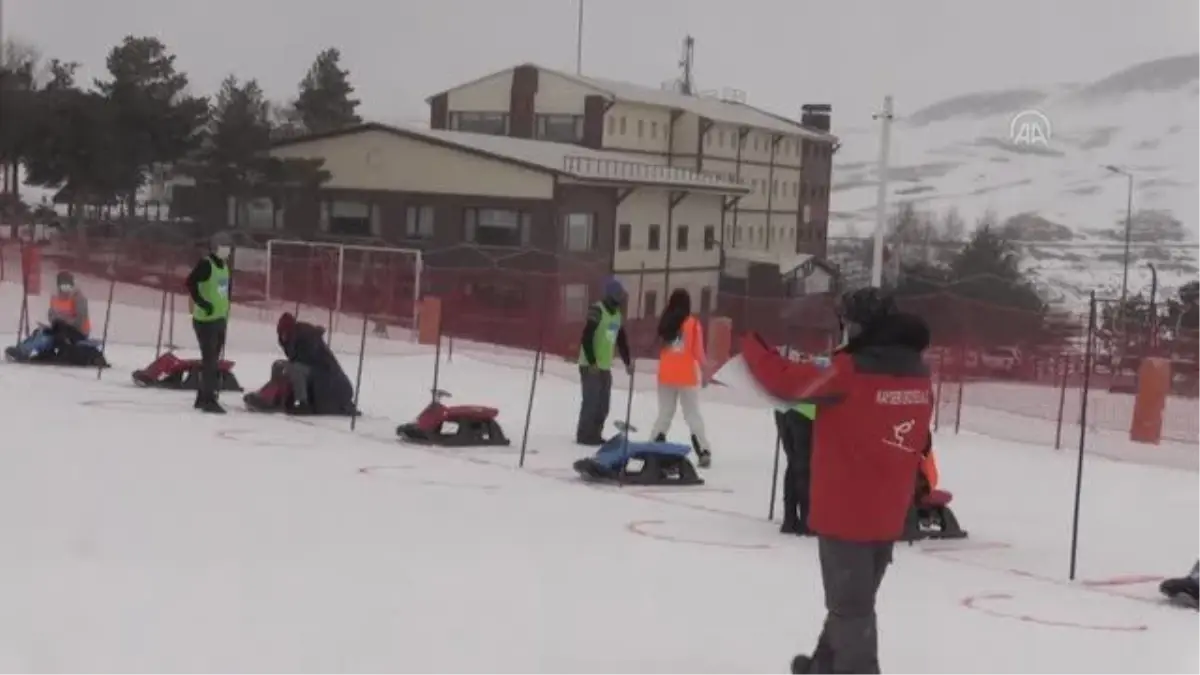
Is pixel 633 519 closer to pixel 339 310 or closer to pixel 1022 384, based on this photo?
pixel 1022 384

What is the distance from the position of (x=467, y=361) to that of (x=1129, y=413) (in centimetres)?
539

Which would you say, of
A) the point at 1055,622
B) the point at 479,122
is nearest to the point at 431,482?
the point at 1055,622

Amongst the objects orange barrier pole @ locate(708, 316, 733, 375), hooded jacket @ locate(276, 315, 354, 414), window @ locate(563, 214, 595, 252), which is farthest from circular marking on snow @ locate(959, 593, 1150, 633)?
window @ locate(563, 214, 595, 252)

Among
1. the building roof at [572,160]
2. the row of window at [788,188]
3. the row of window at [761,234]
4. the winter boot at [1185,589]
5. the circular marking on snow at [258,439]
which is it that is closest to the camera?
the winter boot at [1185,589]

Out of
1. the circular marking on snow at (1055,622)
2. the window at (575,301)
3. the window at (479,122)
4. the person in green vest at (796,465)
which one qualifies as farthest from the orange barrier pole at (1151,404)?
the window at (479,122)

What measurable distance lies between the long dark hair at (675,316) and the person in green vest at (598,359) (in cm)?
38

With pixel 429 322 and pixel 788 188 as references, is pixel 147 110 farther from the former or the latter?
pixel 788 188

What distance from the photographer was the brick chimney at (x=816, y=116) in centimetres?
1769

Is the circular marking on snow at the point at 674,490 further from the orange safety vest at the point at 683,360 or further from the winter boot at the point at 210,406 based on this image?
the winter boot at the point at 210,406

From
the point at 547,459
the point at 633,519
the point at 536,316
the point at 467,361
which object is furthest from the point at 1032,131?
the point at 633,519

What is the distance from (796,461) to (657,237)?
38.5ft

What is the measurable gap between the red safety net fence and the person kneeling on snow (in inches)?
49.1

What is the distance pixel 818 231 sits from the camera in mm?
17031

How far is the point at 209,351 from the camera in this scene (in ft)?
29.5
